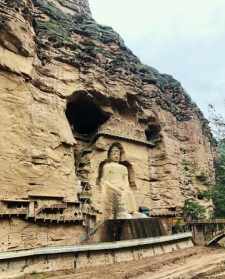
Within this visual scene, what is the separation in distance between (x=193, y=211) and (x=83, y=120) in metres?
8.77

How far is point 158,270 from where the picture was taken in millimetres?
10266

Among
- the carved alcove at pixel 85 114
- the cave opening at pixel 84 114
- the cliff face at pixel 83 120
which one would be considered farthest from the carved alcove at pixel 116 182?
the cave opening at pixel 84 114

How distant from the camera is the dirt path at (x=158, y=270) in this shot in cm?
906

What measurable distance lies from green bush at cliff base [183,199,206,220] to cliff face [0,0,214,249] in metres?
0.62

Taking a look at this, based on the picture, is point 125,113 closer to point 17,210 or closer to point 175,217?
point 175,217

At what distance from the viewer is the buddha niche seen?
18.1 metres

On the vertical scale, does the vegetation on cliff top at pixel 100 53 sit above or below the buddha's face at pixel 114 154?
above

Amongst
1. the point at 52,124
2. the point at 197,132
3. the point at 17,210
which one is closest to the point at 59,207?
the point at 17,210

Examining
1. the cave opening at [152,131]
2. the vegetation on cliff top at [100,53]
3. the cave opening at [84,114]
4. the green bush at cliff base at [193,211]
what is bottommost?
the green bush at cliff base at [193,211]

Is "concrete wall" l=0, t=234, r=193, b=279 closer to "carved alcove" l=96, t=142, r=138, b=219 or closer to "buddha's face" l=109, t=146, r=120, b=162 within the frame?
"carved alcove" l=96, t=142, r=138, b=219

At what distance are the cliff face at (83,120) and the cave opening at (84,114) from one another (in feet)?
0.20

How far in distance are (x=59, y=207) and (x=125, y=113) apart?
9.04m

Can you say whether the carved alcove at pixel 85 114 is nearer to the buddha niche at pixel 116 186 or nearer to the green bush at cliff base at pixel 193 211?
the buddha niche at pixel 116 186

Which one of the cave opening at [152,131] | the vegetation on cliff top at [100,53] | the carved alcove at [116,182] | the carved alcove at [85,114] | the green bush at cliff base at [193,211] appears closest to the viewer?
the carved alcove at [116,182]
